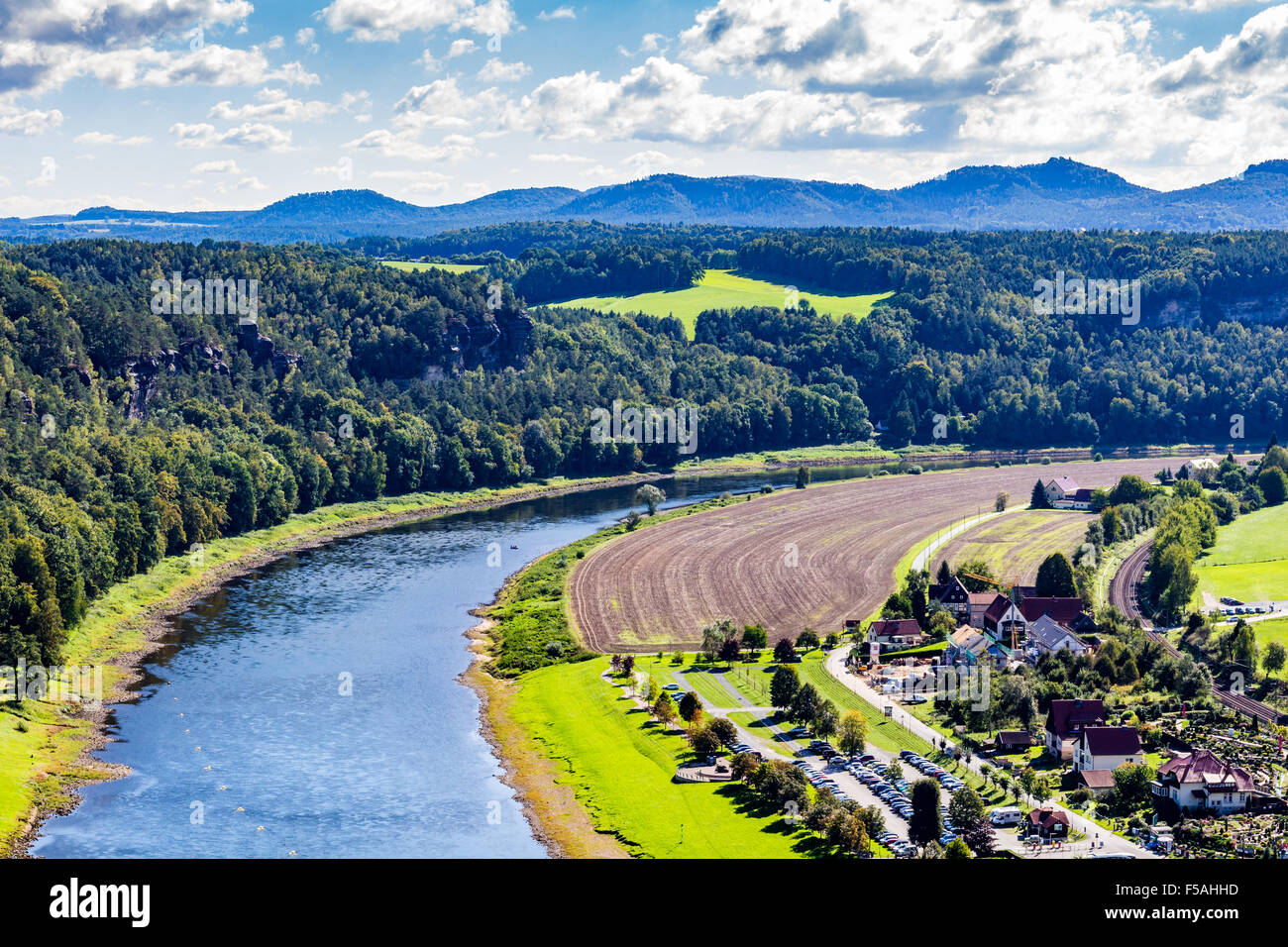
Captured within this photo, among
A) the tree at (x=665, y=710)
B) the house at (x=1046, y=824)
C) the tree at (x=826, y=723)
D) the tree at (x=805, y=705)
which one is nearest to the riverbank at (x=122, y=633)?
the tree at (x=665, y=710)

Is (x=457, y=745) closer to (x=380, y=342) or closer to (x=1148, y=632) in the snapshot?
(x=1148, y=632)

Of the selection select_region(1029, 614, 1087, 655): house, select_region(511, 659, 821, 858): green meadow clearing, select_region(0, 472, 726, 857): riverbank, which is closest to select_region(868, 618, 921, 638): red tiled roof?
select_region(1029, 614, 1087, 655): house

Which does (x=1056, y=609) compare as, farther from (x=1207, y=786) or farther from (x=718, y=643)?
(x=1207, y=786)

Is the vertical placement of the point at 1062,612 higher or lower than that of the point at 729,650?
higher

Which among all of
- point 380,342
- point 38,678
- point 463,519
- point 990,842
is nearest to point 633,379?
point 380,342

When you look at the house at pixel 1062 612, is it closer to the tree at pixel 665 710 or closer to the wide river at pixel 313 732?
the tree at pixel 665 710

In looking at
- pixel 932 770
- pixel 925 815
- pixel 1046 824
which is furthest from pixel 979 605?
pixel 925 815
